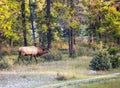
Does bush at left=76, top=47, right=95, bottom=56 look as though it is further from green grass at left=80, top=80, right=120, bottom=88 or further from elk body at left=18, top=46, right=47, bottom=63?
green grass at left=80, top=80, right=120, bottom=88

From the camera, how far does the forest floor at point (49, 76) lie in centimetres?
2105

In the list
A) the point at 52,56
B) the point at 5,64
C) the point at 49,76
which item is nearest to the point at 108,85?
the point at 49,76

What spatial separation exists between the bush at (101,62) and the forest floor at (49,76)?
2.25 feet

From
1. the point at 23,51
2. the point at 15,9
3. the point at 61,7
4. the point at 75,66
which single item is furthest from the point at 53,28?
the point at 75,66

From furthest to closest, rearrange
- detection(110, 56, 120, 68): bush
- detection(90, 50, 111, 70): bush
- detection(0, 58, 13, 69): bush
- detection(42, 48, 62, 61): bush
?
detection(42, 48, 62, 61): bush, detection(110, 56, 120, 68): bush, detection(0, 58, 13, 69): bush, detection(90, 50, 111, 70): bush

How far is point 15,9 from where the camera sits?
37.1 meters

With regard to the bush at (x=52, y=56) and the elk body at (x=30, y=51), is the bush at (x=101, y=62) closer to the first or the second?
the elk body at (x=30, y=51)

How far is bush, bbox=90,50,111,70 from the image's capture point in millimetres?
26781

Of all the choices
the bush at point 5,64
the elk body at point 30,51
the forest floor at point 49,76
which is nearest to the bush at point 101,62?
the forest floor at point 49,76

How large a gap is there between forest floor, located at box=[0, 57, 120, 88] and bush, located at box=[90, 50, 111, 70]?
687 millimetres

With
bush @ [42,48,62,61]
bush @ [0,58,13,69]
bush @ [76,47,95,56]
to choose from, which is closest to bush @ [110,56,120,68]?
bush @ [42,48,62,61]

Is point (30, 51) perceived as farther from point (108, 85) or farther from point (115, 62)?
point (108, 85)

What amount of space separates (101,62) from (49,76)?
4845mm

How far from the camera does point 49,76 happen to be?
23.8m
